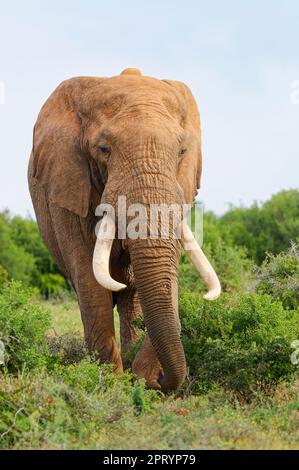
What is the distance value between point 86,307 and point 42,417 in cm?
204

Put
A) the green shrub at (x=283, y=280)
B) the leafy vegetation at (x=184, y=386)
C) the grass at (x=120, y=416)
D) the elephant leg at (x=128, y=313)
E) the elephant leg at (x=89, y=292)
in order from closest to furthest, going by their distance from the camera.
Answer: the grass at (x=120, y=416) < the leafy vegetation at (x=184, y=386) < the elephant leg at (x=89, y=292) < the elephant leg at (x=128, y=313) < the green shrub at (x=283, y=280)

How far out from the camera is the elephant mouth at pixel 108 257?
303 inches

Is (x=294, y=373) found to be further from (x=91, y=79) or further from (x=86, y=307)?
(x=91, y=79)

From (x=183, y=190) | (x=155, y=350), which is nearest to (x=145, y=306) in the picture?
(x=155, y=350)

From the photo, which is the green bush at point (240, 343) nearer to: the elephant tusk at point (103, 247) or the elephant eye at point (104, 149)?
the elephant tusk at point (103, 247)

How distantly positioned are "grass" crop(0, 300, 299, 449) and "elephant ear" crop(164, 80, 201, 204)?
162 cm

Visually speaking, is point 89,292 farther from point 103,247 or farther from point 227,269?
point 227,269

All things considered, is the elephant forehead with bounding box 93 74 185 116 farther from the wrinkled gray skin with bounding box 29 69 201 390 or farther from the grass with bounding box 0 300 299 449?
the grass with bounding box 0 300 299 449

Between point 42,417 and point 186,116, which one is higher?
point 186,116

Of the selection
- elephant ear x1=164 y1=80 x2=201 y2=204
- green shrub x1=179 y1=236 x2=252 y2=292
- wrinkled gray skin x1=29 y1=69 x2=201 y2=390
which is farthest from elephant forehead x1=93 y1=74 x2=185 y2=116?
green shrub x1=179 y1=236 x2=252 y2=292

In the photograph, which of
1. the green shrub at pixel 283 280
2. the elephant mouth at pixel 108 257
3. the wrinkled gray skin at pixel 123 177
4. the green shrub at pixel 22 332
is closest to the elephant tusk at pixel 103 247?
the elephant mouth at pixel 108 257

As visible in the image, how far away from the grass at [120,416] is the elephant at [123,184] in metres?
0.39

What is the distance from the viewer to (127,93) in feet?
26.6

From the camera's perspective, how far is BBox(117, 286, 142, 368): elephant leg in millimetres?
9570
